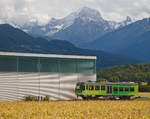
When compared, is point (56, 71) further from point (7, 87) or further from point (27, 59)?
point (7, 87)

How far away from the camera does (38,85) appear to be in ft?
186

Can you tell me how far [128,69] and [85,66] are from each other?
5122 inches

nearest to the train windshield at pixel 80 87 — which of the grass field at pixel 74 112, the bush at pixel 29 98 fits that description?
the bush at pixel 29 98

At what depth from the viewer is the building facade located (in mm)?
54094

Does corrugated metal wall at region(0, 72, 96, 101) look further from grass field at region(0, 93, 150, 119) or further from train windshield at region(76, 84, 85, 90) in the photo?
grass field at region(0, 93, 150, 119)

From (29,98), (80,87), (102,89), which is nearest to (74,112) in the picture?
(29,98)

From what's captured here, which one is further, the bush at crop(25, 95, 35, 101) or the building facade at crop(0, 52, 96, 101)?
the bush at crop(25, 95, 35, 101)

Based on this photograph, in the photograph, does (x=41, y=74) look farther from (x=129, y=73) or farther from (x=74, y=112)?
(x=129, y=73)

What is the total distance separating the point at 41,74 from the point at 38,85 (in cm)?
194

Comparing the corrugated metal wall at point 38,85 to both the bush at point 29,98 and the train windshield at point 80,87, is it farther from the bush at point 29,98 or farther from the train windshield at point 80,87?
the train windshield at point 80,87

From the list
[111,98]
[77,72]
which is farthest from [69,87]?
[111,98]

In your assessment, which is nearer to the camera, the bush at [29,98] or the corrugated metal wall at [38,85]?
the corrugated metal wall at [38,85]

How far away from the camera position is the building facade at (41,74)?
177ft

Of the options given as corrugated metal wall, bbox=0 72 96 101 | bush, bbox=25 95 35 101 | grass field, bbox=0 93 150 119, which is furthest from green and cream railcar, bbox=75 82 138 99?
grass field, bbox=0 93 150 119
